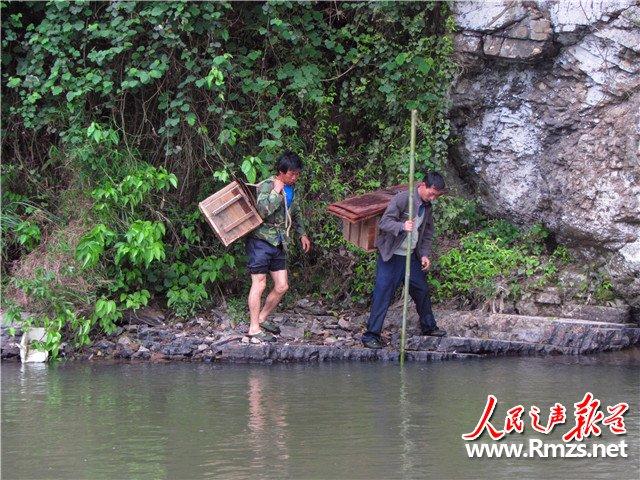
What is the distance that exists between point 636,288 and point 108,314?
5158 millimetres

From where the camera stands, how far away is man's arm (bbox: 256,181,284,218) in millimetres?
9469

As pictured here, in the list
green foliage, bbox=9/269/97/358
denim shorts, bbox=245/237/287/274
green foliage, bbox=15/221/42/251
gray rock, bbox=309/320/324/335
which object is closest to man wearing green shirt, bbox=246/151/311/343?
denim shorts, bbox=245/237/287/274

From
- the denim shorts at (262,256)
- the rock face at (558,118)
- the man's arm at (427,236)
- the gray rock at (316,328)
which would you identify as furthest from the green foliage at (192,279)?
the rock face at (558,118)

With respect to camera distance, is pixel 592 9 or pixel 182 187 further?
pixel 182 187

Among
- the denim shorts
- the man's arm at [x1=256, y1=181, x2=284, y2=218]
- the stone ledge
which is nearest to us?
the stone ledge

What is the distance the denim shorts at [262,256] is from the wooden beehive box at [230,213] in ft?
0.50

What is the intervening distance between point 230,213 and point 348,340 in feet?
5.52

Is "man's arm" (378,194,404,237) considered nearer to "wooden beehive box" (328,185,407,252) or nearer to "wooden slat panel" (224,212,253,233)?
"wooden beehive box" (328,185,407,252)

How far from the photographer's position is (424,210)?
951cm

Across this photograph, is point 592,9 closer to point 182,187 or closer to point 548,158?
point 548,158

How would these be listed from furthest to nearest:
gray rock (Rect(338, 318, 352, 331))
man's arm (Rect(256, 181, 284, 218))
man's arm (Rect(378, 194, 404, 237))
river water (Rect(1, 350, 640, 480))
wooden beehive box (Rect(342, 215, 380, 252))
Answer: gray rock (Rect(338, 318, 352, 331)) → wooden beehive box (Rect(342, 215, 380, 252)) → man's arm (Rect(256, 181, 284, 218)) → man's arm (Rect(378, 194, 404, 237)) → river water (Rect(1, 350, 640, 480))

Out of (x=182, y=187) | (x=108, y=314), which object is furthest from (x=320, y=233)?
(x=108, y=314)

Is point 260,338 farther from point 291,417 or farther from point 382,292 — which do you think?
point 291,417

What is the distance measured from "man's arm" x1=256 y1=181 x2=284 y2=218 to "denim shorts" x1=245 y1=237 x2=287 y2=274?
290 millimetres
